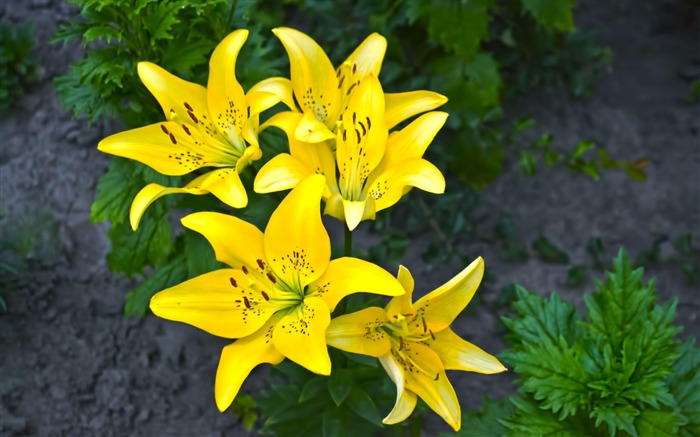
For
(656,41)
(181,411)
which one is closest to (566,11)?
(656,41)

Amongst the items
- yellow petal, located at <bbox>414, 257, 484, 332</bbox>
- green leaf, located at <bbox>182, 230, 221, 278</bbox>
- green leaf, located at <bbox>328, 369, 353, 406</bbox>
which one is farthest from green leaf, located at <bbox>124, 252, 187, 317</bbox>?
yellow petal, located at <bbox>414, 257, 484, 332</bbox>

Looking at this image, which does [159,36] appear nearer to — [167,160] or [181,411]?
[167,160]

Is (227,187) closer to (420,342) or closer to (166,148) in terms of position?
(166,148)

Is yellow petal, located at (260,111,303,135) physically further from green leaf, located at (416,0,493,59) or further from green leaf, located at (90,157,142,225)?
green leaf, located at (416,0,493,59)

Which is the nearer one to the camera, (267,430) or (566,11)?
(267,430)

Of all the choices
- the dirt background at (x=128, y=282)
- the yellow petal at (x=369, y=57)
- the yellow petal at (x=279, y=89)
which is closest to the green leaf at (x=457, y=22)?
the dirt background at (x=128, y=282)

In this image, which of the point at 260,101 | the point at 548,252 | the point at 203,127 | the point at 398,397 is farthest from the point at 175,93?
the point at 548,252

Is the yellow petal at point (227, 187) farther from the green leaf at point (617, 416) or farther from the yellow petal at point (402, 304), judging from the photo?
the green leaf at point (617, 416)
